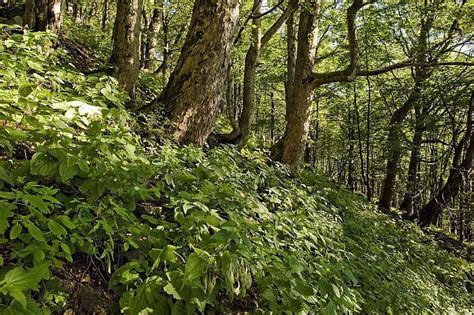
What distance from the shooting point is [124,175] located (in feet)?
6.95

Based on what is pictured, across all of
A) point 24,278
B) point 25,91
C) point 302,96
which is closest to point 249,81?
point 302,96

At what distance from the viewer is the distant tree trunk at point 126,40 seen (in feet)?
16.1

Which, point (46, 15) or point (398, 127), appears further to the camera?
point (398, 127)

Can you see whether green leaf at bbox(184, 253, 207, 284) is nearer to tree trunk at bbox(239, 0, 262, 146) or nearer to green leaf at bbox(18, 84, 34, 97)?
green leaf at bbox(18, 84, 34, 97)

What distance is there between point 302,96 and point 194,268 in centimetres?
575

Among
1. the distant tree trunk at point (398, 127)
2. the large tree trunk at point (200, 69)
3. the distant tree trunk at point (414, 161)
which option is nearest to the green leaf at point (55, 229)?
the large tree trunk at point (200, 69)

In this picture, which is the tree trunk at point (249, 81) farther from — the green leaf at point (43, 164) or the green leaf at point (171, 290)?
the green leaf at point (171, 290)

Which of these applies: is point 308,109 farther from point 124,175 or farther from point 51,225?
point 51,225

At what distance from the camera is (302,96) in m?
6.96

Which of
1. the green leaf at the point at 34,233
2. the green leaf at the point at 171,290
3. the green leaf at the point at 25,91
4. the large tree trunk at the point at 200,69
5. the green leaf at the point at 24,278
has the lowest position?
the green leaf at the point at 171,290

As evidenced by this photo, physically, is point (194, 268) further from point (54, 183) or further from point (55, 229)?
point (54, 183)

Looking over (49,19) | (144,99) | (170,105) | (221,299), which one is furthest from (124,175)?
(144,99)

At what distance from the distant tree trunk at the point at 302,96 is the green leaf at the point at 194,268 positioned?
5.56 meters

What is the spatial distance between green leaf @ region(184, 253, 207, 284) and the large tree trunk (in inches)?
93.9
